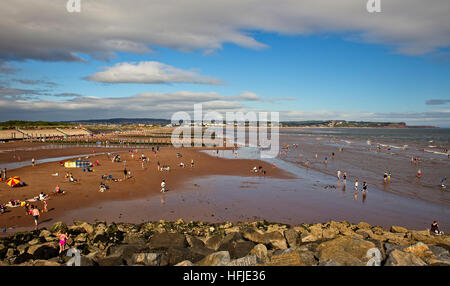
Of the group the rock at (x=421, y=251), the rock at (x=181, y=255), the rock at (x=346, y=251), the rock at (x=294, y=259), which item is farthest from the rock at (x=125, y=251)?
the rock at (x=421, y=251)

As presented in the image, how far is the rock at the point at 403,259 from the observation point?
8907 mm

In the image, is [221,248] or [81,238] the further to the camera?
[81,238]

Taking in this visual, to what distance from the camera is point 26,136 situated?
85125 millimetres

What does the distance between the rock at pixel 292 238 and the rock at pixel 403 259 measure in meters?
3.63

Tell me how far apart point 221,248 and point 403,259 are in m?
6.59

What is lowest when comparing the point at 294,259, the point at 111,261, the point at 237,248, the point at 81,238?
the point at 81,238

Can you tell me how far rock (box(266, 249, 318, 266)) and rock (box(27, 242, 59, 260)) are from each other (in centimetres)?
878

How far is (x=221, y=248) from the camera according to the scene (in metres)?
11.1

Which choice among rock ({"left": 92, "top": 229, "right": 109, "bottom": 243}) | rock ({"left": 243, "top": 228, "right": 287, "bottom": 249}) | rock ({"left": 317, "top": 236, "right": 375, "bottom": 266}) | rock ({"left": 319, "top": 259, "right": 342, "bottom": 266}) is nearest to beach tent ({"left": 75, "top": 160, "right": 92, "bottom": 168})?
rock ({"left": 92, "top": 229, "right": 109, "bottom": 243})

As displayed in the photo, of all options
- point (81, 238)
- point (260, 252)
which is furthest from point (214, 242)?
point (81, 238)

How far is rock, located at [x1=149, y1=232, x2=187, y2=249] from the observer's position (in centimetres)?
1120

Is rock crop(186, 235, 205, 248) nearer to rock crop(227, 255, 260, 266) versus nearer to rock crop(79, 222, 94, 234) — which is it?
rock crop(227, 255, 260, 266)

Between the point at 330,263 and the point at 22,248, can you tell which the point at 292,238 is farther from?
the point at 22,248
